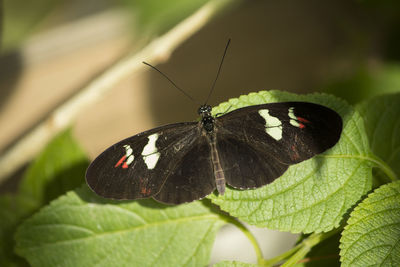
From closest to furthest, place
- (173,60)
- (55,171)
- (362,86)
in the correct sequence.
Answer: (55,171)
(362,86)
(173,60)

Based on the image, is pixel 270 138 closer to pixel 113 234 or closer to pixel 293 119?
pixel 293 119

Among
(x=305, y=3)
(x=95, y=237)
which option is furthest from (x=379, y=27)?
(x=95, y=237)

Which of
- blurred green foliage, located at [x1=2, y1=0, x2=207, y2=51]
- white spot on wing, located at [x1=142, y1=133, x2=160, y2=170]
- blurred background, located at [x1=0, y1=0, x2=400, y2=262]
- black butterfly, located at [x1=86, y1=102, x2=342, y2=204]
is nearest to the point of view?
black butterfly, located at [x1=86, y1=102, x2=342, y2=204]

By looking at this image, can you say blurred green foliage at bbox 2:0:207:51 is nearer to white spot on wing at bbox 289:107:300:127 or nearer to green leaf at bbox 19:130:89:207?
green leaf at bbox 19:130:89:207

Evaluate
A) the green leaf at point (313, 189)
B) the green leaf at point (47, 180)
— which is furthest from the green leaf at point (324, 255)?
the green leaf at point (47, 180)

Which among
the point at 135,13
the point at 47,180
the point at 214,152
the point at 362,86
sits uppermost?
the point at 135,13

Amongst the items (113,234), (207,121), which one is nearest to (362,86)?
(207,121)

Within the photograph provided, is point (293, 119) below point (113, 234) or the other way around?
the other way around

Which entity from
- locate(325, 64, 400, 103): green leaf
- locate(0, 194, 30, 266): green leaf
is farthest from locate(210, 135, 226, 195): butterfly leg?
locate(325, 64, 400, 103): green leaf
